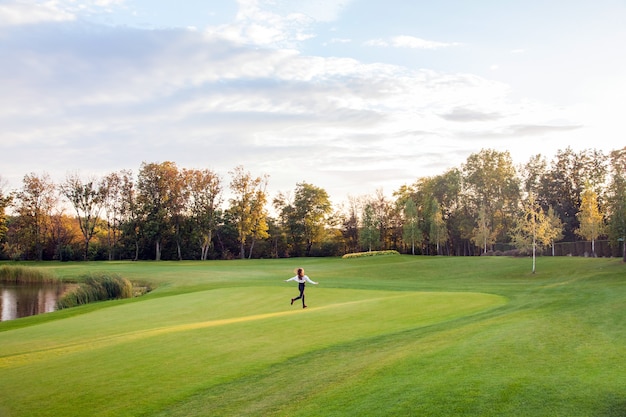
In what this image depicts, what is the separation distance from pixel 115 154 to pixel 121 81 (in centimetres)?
2592

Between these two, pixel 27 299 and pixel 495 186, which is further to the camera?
pixel 495 186

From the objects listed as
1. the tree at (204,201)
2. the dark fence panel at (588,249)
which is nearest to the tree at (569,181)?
the dark fence panel at (588,249)

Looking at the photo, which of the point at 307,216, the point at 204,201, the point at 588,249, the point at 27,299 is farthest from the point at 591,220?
the point at 204,201

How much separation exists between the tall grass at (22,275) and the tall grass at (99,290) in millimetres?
14575

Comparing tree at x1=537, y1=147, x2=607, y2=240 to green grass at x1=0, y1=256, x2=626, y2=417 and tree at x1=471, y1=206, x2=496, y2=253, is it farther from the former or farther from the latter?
green grass at x1=0, y1=256, x2=626, y2=417

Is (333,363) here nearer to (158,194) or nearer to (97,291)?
(97,291)

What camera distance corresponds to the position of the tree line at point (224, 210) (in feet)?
249

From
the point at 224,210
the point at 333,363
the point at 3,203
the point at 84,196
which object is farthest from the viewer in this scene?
the point at 224,210

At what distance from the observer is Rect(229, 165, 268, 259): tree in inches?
3196

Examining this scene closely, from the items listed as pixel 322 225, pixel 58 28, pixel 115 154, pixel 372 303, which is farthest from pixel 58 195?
pixel 372 303

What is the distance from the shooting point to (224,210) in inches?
3506

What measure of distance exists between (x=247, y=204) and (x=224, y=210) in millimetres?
8867

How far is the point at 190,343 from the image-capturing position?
1205 centimetres

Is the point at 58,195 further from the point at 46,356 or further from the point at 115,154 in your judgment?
the point at 46,356
